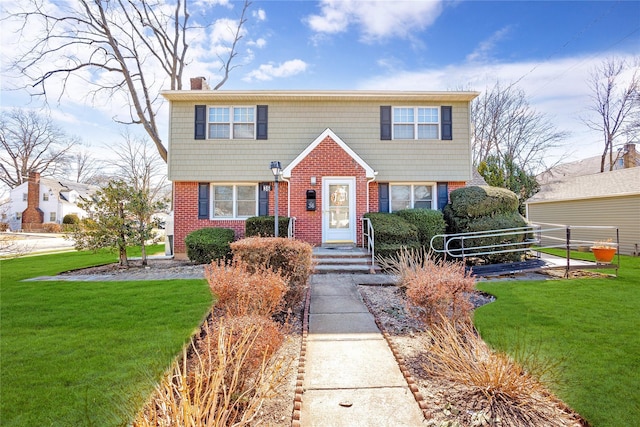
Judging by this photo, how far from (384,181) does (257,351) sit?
32.2ft

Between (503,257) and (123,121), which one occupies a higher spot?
(123,121)

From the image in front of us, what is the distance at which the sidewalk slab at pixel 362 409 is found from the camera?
2.44 meters

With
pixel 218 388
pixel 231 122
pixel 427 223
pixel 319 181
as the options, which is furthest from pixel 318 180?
pixel 218 388

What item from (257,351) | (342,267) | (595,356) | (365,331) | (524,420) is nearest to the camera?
(524,420)

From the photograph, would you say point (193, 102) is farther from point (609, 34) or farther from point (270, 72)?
point (609, 34)

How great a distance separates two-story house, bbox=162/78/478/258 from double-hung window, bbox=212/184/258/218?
4 cm

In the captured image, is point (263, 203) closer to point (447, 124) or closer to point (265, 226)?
point (265, 226)

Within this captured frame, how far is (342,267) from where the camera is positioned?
8781 mm

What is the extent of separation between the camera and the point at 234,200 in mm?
11969

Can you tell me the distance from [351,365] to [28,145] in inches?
1834

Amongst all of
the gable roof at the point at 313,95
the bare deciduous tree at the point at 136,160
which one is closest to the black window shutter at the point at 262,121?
the gable roof at the point at 313,95

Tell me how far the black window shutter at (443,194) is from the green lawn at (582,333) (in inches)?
192

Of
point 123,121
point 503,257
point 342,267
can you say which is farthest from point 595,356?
point 123,121

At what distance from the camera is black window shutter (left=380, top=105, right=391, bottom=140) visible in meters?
11.9
